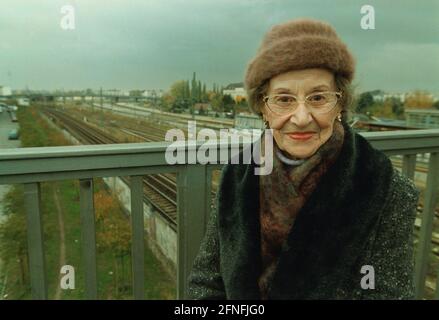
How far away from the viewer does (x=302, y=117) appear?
1.16 m

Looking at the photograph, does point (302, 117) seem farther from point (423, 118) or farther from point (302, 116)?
point (423, 118)

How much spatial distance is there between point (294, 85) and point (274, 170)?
32 centimetres

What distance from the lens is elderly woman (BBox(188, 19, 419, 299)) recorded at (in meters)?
1.13

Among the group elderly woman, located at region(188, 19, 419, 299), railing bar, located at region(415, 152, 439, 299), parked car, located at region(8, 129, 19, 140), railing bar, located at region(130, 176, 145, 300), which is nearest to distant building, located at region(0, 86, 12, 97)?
parked car, located at region(8, 129, 19, 140)

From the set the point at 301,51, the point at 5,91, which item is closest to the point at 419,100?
the point at 301,51

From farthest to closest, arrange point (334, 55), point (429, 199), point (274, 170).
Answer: point (429, 199) < point (274, 170) < point (334, 55)

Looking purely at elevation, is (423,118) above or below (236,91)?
below

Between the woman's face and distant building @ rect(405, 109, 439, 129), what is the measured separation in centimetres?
101

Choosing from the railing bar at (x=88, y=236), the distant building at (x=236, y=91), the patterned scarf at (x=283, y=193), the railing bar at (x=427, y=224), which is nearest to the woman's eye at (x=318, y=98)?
the patterned scarf at (x=283, y=193)

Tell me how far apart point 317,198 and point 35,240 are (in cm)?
109

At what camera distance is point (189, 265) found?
1.62m

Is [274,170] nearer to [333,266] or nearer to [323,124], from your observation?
[323,124]
